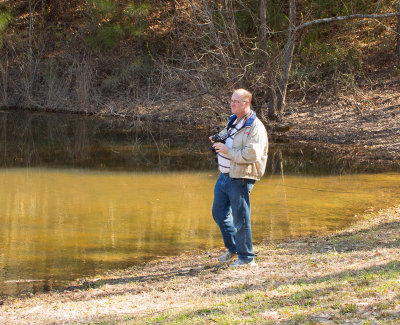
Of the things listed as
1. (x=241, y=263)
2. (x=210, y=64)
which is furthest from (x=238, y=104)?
(x=210, y=64)

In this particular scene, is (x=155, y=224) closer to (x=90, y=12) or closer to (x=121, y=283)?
(x=121, y=283)

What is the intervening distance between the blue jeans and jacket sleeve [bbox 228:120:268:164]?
10.4 inches

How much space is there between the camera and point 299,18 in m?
22.7

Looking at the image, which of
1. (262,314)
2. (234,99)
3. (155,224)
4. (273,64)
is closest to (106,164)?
(155,224)

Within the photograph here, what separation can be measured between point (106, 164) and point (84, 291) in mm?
8382

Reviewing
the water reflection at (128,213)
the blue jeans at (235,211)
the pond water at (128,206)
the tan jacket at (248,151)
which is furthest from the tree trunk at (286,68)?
the tan jacket at (248,151)

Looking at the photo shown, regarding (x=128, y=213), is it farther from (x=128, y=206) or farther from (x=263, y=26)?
(x=263, y=26)

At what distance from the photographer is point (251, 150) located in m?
5.59

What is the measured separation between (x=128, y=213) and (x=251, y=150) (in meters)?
4.57

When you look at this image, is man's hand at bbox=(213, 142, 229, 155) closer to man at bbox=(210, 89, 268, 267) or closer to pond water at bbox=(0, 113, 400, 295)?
man at bbox=(210, 89, 268, 267)

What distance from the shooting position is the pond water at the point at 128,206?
24.9ft

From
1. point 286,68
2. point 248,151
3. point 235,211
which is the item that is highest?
point 286,68

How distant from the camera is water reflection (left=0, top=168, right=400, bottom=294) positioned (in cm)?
752

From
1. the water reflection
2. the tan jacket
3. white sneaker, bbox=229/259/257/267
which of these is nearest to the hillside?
the water reflection
